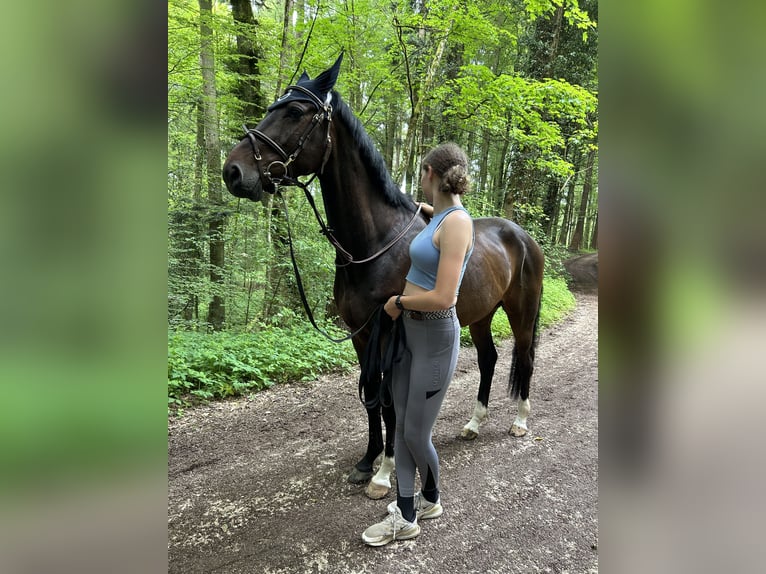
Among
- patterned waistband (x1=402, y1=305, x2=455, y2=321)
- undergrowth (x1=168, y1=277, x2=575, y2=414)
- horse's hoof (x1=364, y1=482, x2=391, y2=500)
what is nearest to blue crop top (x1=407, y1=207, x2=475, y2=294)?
patterned waistband (x1=402, y1=305, x2=455, y2=321)

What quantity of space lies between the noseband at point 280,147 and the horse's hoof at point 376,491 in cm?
207

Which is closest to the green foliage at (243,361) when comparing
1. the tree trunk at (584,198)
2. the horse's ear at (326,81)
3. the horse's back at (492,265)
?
the horse's back at (492,265)

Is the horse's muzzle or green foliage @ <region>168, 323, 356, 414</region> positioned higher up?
the horse's muzzle

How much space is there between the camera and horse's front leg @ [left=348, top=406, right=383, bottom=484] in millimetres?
2926

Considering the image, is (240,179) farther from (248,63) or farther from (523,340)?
(248,63)

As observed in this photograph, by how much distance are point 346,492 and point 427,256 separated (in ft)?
5.94

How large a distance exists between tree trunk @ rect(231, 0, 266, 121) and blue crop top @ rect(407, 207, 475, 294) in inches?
207

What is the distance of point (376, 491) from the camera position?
274 centimetres

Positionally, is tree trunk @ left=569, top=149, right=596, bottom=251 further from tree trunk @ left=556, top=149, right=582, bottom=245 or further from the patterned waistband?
the patterned waistband
